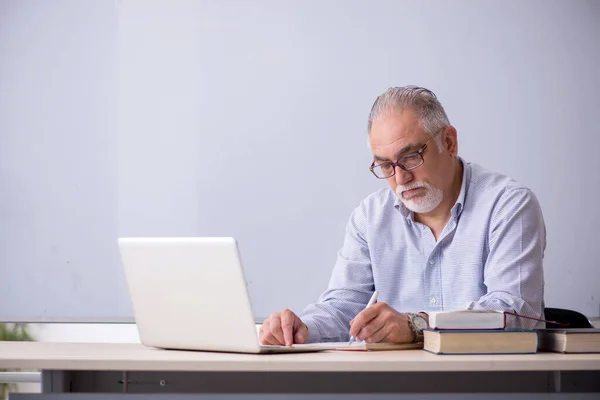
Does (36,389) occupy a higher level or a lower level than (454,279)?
lower

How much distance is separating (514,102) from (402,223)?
3.99ft

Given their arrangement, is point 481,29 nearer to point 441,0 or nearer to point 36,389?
point 441,0

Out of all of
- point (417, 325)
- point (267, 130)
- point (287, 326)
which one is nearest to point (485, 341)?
point (417, 325)

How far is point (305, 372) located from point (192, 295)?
0.27 meters

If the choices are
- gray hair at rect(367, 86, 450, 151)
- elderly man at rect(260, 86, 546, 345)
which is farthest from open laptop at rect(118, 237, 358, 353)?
gray hair at rect(367, 86, 450, 151)

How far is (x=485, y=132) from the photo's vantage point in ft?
11.5

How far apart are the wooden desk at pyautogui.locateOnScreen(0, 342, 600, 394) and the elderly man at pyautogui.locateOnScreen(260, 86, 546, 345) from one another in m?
0.46

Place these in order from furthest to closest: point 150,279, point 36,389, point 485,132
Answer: point 36,389 < point 485,132 < point 150,279

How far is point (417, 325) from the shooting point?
74.9 inches

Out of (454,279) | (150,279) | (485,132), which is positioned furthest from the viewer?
(485,132)

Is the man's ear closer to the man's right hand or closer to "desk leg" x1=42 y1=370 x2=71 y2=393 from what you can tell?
the man's right hand

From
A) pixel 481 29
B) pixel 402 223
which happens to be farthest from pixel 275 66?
pixel 402 223

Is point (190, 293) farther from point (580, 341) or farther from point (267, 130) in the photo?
point (267, 130)

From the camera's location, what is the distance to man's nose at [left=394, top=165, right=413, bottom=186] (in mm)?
2389
